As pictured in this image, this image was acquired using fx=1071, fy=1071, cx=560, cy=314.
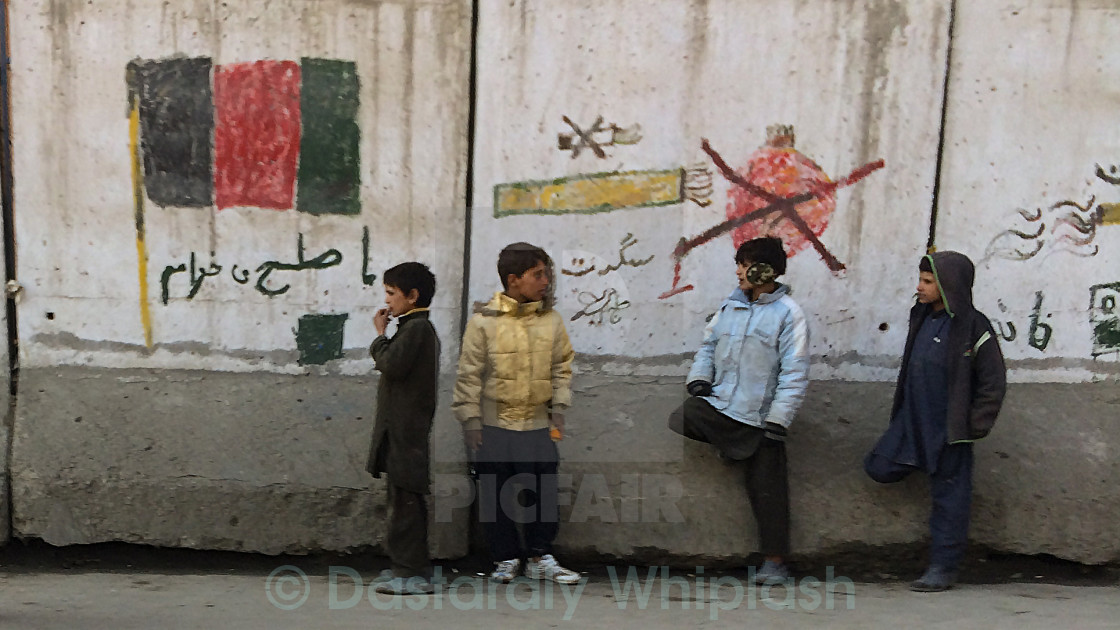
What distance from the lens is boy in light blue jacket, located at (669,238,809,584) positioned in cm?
439

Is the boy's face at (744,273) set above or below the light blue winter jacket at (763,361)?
above

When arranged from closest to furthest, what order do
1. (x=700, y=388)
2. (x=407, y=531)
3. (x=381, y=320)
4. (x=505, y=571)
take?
(x=381, y=320) → (x=407, y=531) → (x=505, y=571) → (x=700, y=388)

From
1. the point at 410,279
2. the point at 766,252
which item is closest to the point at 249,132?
the point at 410,279

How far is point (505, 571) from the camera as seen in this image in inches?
174

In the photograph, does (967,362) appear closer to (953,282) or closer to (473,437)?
(953,282)

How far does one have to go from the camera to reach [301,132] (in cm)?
491

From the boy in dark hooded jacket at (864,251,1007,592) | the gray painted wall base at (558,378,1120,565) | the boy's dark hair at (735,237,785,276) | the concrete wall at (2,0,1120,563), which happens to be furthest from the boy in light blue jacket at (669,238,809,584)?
the boy in dark hooded jacket at (864,251,1007,592)

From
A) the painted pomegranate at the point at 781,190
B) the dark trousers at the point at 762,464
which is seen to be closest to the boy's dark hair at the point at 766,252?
the painted pomegranate at the point at 781,190

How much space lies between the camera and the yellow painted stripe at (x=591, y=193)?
4.94m

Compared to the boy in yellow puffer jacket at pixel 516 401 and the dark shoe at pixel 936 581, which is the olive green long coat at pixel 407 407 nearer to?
the boy in yellow puffer jacket at pixel 516 401

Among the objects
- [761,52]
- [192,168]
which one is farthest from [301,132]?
[761,52]

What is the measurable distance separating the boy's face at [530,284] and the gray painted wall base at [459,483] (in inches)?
31.8

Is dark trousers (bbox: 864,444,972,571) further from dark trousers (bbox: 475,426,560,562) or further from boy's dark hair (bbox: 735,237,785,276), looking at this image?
dark trousers (bbox: 475,426,560,562)

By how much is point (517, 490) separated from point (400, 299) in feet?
3.13
